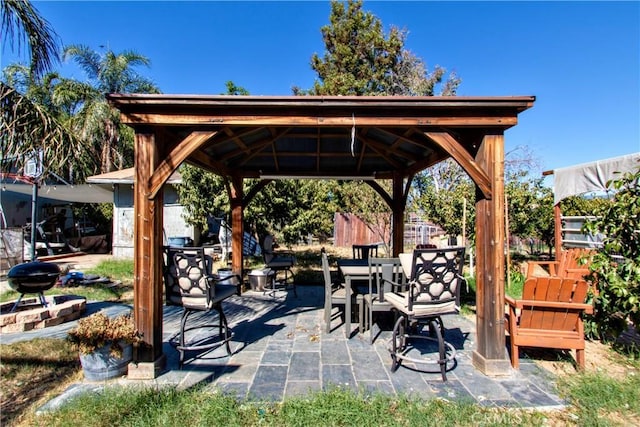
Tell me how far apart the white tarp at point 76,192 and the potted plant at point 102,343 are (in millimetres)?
8446

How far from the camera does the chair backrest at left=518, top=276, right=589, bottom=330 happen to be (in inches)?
120

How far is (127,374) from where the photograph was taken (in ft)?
9.81

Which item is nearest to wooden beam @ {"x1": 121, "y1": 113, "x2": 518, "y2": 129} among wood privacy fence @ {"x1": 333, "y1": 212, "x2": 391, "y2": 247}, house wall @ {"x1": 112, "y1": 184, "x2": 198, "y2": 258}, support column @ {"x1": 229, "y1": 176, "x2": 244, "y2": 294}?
support column @ {"x1": 229, "y1": 176, "x2": 244, "y2": 294}

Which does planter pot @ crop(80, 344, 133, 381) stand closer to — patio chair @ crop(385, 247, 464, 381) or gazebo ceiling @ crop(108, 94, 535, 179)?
gazebo ceiling @ crop(108, 94, 535, 179)

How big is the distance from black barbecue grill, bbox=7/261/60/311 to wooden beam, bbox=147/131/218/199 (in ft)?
7.99

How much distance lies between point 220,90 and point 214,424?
15.4 meters

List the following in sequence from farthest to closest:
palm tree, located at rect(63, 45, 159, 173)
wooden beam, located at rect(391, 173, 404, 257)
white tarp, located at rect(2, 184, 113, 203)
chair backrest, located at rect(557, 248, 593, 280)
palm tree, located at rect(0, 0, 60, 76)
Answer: palm tree, located at rect(63, 45, 159, 173) < white tarp, located at rect(2, 184, 113, 203) < wooden beam, located at rect(391, 173, 404, 257) < chair backrest, located at rect(557, 248, 593, 280) < palm tree, located at rect(0, 0, 60, 76)

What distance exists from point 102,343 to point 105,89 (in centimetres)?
1685

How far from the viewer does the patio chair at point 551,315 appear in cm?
304

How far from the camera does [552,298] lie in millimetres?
3076

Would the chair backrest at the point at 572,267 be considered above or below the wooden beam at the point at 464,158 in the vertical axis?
below

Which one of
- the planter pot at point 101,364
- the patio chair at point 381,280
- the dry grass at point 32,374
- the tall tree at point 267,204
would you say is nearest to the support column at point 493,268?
the patio chair at point 381,280

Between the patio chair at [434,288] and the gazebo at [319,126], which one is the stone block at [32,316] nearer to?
the gazebo at [319,126]

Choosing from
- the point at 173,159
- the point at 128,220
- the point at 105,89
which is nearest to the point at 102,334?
the point at 173,159
